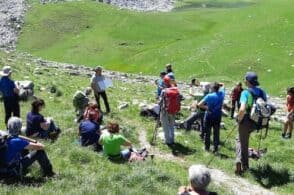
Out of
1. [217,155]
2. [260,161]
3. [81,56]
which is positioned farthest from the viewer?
[81,56]

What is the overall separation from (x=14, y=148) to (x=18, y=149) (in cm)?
12

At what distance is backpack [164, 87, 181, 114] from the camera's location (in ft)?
76.8

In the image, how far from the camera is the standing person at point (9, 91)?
24.6 m

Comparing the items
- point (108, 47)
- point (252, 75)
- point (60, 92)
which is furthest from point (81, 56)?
point (252, 75)

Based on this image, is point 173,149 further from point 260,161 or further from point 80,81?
point 80,81

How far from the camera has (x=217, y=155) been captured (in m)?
23.9

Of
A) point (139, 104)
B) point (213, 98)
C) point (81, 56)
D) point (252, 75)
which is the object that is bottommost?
point (81, 56)

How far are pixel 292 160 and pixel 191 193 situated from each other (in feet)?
43.9

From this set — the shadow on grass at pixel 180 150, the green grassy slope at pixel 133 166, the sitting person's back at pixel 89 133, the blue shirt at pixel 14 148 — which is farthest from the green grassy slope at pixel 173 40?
the blue shirt at pixel 14 148

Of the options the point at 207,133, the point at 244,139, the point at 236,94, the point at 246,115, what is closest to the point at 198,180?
the point at 246,115

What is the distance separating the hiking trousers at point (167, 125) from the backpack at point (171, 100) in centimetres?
46

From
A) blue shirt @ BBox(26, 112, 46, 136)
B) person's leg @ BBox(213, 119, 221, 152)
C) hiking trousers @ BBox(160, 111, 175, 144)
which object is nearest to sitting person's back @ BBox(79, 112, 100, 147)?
blue shirt @ BBox(26, 112, 46, 136)

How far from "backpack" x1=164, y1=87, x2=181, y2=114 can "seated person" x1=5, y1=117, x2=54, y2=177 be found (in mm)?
7268

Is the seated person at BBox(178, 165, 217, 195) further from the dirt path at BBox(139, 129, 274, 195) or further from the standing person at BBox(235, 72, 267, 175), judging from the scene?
the dirt path at BBox(139, 129, 274, 195)
